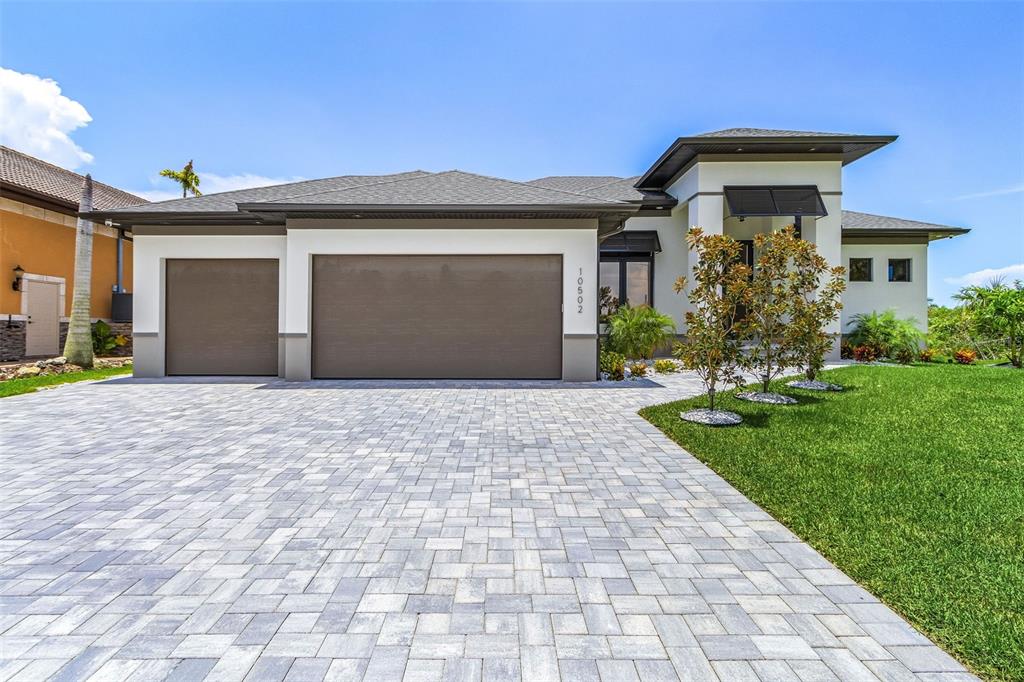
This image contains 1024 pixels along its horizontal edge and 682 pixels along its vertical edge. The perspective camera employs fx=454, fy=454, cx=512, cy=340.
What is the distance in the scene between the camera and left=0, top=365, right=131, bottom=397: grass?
1021 centimetres

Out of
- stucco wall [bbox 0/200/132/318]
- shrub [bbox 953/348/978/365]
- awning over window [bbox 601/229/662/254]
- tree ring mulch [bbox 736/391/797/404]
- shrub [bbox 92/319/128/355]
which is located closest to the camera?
tree ring mulch [bbox 736/391/797/404]

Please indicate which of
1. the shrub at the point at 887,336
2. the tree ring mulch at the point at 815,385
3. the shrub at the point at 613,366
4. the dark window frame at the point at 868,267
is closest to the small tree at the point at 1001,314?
the shrub at the point at 887,336

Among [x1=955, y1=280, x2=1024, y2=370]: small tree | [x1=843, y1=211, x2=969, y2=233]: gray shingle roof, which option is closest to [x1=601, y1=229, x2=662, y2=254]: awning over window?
[x1=843, y1=211, x2=969, y2=233]: gray shingle roof

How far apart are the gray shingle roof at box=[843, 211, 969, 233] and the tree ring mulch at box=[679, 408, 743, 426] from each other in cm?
1473

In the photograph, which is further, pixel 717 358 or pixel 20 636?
pixel 717 358

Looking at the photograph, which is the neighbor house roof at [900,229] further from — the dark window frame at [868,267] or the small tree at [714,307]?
the small tree at [714,307]

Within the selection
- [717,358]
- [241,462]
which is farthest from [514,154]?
[241,462]

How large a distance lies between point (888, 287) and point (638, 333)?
11582 millimetres

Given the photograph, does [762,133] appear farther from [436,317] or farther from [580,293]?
[436,317]

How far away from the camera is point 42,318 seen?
16.7m

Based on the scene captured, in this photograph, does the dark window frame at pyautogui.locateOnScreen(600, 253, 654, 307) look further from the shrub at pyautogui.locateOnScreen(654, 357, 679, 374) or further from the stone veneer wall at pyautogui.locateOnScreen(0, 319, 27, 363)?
the stone veneer wall at pyautogui.locateOnScreen(0, 319, 27, 363)

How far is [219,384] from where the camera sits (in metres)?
11.3

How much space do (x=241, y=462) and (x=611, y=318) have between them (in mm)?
11742

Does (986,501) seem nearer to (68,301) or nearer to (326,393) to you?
(326,393)
